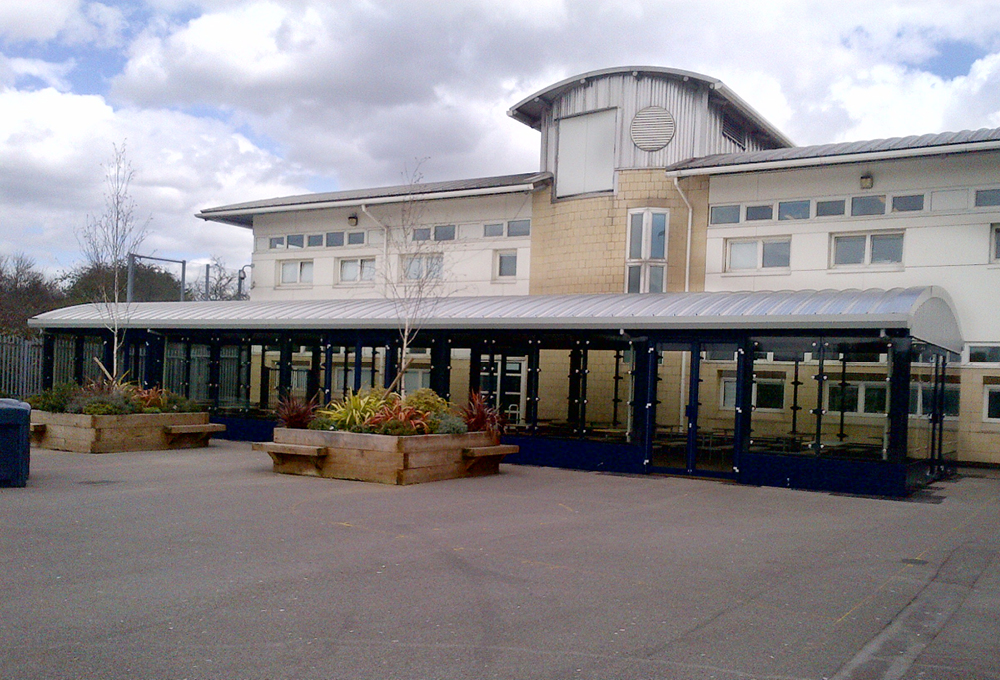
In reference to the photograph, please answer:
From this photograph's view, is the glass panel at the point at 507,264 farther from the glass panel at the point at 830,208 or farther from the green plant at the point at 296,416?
the green plant at the point at 296,416

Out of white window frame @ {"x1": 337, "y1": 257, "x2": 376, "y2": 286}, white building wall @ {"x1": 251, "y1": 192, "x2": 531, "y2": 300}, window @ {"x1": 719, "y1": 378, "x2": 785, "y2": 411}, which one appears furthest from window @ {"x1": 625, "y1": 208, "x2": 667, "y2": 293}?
white window frame @ {"x1": 337, "y1": 257, "x2": 376, "y2": 286}

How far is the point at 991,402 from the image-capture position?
59.9 ft

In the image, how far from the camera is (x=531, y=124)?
2508 centimetres

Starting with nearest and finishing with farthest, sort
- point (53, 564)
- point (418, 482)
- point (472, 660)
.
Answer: point (472, 660) → point (53, 564) → point (418, 482)

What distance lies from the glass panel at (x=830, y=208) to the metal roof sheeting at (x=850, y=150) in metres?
1.07

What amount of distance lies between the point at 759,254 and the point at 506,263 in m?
6.77

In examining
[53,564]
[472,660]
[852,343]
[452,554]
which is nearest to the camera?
[472,660]

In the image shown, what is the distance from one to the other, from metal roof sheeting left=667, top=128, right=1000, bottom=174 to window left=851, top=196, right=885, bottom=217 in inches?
41.3

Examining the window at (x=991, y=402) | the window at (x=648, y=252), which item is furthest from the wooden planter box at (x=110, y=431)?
the window at (x=991, y=402)

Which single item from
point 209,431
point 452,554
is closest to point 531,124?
point 209,431

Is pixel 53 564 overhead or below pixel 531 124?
below

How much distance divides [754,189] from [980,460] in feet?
24.5

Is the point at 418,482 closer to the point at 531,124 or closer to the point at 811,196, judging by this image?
the point at 811,196

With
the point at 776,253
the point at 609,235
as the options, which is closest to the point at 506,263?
the point at 609,235
